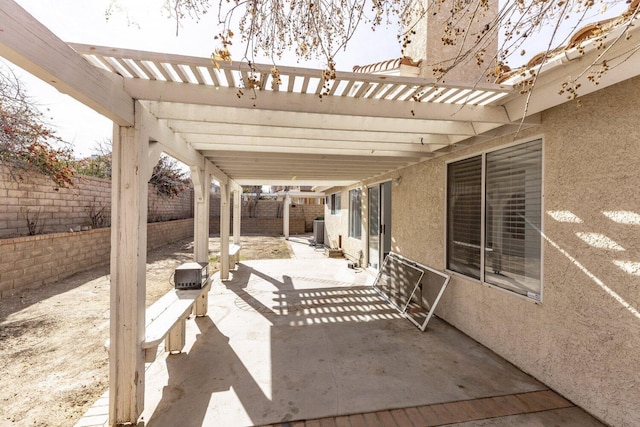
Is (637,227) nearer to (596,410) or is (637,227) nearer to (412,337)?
(596,410)

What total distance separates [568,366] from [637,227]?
1.51 meters

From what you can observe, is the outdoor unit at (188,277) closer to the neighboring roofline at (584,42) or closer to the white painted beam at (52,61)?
the white painted beam at (52,61)

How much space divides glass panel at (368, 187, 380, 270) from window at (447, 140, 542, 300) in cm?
328

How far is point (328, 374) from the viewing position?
327 centimetres

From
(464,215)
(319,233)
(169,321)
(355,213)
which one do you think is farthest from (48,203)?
(319,233)

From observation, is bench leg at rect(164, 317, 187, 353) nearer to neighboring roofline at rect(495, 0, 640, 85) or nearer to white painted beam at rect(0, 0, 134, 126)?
white painted beam at rect(0, 0, 134, 126)

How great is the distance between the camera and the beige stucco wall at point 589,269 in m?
2.37

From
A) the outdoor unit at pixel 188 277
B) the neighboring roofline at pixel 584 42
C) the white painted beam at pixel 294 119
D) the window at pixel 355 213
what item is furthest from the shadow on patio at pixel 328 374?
the window at pixel 355 213

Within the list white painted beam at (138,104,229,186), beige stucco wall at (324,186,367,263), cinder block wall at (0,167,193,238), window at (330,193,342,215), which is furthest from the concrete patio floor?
window at (330,193,342,215)

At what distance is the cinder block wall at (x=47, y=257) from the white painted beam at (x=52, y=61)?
5.54 metres

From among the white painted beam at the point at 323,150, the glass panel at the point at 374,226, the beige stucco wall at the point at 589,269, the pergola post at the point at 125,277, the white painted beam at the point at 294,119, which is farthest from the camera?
the glass panel at the point at 374,226

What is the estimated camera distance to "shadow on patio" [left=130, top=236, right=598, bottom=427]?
265 centimetres

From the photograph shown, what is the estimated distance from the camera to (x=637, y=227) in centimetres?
233

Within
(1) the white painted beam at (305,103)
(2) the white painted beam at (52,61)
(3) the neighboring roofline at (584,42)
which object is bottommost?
(2) the white painted beam at (52,61)
